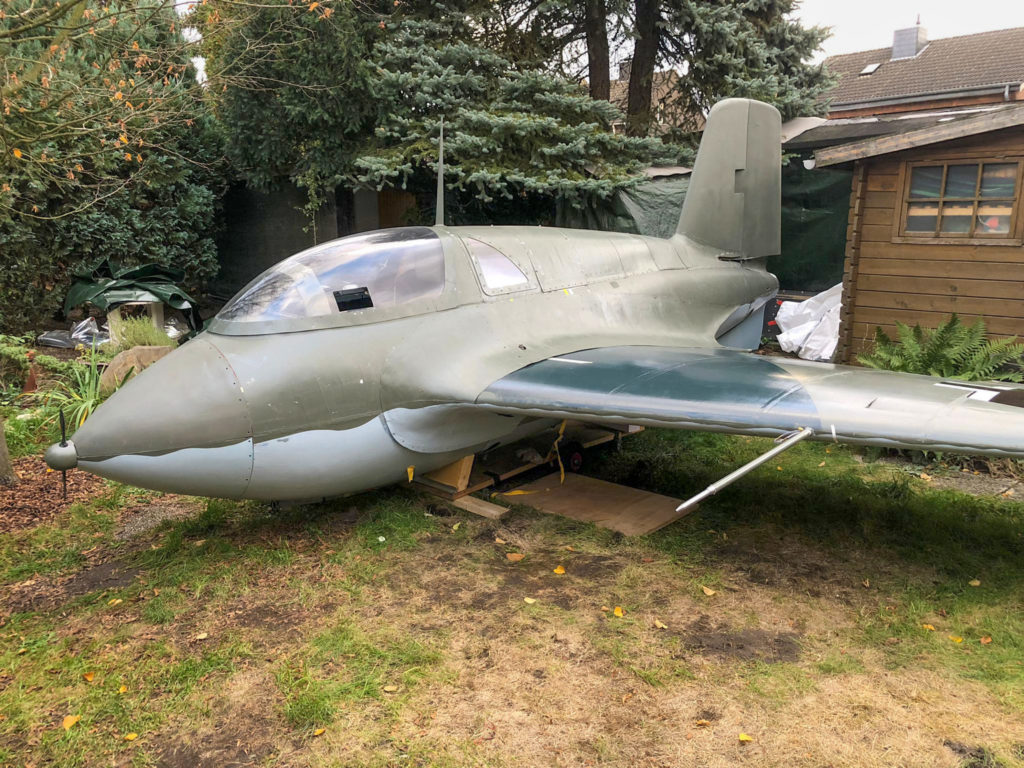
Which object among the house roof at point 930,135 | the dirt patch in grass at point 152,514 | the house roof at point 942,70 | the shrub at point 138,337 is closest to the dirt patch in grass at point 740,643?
the dirt patch in grass at point 152,514

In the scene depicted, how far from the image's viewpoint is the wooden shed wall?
6.41 metres

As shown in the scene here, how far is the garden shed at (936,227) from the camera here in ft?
20.9

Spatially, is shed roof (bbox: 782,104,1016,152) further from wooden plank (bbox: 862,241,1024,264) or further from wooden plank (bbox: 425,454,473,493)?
wooden plank (bbox: 425,454,473,493)

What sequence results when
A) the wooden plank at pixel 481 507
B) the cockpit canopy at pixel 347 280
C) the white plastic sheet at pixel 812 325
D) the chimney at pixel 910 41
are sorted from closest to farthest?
the cockpit canopy at pixel 347 280
the wooden plank at pixel 481 507
the white plastic sheet at pixel 812 325
the chimney at pixel 910 41

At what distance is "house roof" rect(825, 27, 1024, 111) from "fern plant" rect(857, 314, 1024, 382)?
53.5 feet

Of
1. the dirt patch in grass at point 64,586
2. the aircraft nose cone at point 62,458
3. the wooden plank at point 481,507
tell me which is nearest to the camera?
the aircraft nose cone at point 62,458

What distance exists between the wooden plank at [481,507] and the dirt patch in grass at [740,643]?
1620 mm

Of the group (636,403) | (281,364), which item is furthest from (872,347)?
(281,364)

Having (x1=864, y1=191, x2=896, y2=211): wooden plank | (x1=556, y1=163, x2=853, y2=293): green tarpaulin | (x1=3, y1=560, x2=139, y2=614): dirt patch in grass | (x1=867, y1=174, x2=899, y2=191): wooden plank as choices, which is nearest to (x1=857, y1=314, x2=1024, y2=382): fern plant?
(x1=864, y1=191, x2=896, y2=211): wooden plank

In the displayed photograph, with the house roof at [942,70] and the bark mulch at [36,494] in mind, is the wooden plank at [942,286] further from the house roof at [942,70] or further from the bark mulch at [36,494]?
the house roof at [942,70]

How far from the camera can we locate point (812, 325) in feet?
28.9

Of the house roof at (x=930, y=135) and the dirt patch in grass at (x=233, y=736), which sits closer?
the dirt patch in grass at (x=233, y=736)

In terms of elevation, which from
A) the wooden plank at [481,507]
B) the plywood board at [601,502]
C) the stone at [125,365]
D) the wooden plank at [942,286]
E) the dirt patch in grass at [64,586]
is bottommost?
the dirt patch in grass at [64,586]

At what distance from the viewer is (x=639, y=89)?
11234 mm
